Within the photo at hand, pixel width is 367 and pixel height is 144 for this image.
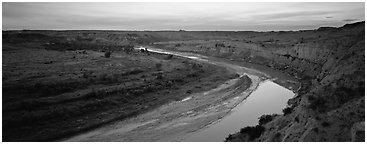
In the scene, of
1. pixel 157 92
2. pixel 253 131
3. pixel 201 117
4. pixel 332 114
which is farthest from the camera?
pixel 157 92

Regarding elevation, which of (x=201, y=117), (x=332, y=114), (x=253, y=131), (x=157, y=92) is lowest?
(x=201, y=117)

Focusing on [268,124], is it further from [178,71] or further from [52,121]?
[178,71]

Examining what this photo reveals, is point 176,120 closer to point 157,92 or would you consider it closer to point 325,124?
point 157,92

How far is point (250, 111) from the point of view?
19.4 metres

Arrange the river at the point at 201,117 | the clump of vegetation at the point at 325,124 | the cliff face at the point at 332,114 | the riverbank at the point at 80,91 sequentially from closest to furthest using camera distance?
the cliff face at the point at 332,114
the clump of vegetation at the point at 325,124
the river at the point at 201,117
the riverbank at the point at 80,91

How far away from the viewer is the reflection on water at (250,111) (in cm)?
1558

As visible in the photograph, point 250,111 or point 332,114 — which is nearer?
point 332,114

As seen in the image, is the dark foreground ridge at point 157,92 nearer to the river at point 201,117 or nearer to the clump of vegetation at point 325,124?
the clump of vegetation at point 325,124

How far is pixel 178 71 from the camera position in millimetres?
30922

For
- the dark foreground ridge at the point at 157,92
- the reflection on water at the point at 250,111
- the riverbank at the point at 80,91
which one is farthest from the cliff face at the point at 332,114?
the riverbank at the point at 80,91

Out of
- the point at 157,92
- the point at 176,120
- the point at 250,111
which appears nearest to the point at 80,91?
the point at 157,92

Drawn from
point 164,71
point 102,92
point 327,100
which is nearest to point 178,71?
point 164,71

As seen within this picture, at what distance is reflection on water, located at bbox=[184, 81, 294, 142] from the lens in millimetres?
15578

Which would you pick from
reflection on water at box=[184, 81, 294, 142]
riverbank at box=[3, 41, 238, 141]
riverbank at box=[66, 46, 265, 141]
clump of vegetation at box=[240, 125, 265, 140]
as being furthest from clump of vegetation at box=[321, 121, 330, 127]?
riverbank at box=[3, 41, 238, 141]
